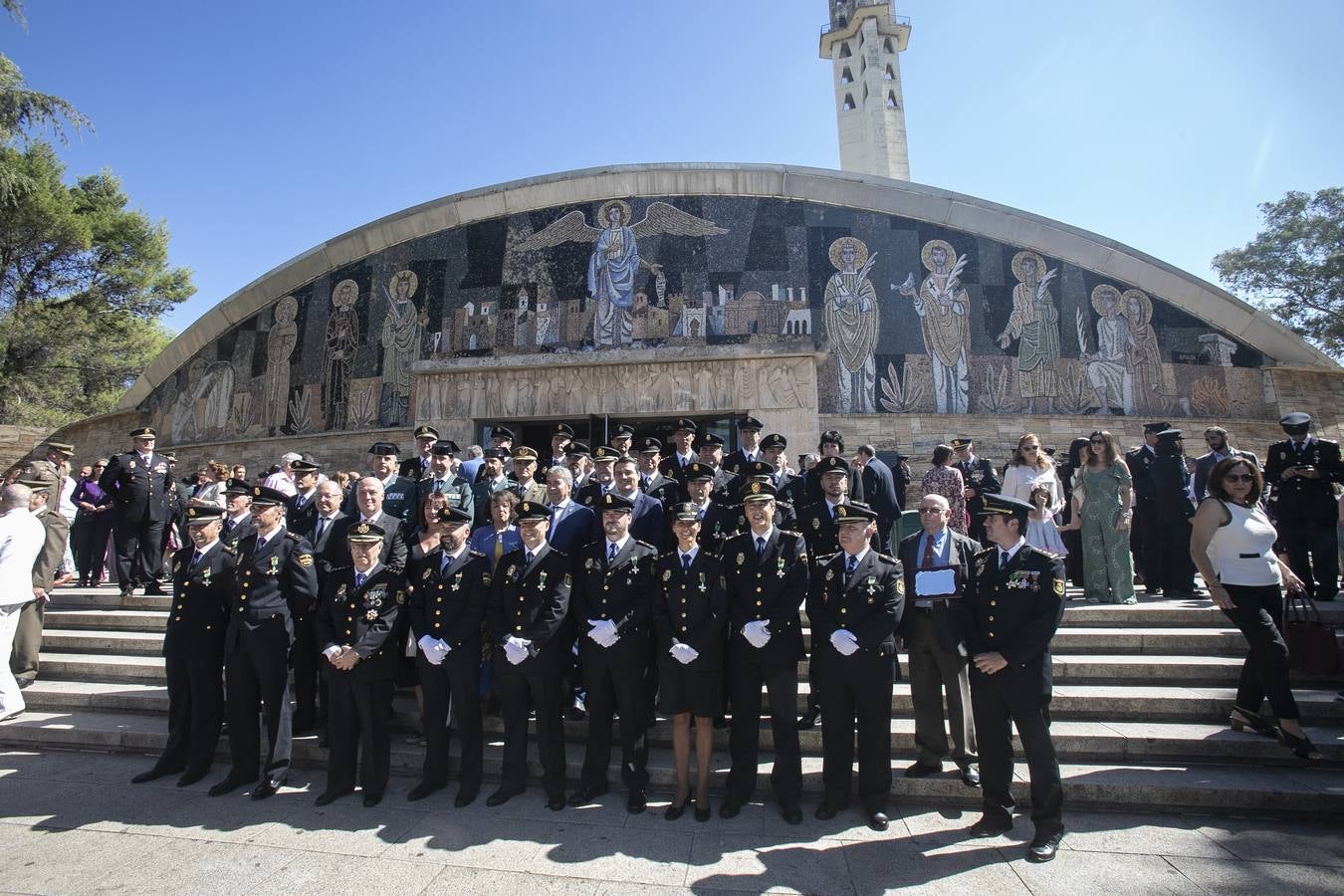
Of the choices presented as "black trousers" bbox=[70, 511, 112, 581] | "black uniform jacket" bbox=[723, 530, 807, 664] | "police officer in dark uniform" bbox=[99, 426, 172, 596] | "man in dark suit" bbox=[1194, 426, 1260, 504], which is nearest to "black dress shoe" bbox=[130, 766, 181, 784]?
"police officer in dark uniform" bbox=[99, 426, 172, 596]

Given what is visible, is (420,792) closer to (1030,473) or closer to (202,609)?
(202,609)

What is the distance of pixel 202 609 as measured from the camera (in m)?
4.74

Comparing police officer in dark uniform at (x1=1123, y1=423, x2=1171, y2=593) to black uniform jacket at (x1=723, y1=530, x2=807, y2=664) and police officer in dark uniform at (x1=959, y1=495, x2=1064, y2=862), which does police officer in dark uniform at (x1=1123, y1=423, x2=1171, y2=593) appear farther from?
black uniform jacket at (x1=723, y1=530, x2=807, y2=664)

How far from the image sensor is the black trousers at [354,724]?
4301 mm

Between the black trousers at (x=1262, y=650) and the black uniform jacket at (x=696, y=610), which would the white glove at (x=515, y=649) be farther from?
the black trousers at (x=1262, y=650)

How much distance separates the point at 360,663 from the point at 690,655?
2290mm

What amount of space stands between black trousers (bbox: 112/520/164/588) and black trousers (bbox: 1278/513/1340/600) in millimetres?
13016

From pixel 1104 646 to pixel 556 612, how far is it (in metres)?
4.90

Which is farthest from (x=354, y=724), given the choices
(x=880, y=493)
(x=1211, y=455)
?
(x=1211, y=455)

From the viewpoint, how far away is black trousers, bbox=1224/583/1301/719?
4.31m

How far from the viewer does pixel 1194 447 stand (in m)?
13.2

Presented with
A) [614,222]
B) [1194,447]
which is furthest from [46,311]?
[1194,447]

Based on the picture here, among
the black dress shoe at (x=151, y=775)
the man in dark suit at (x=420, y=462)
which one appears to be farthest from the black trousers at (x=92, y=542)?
the black dress shoe at (x=151, y=775)

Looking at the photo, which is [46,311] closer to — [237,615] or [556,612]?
[237,615]
